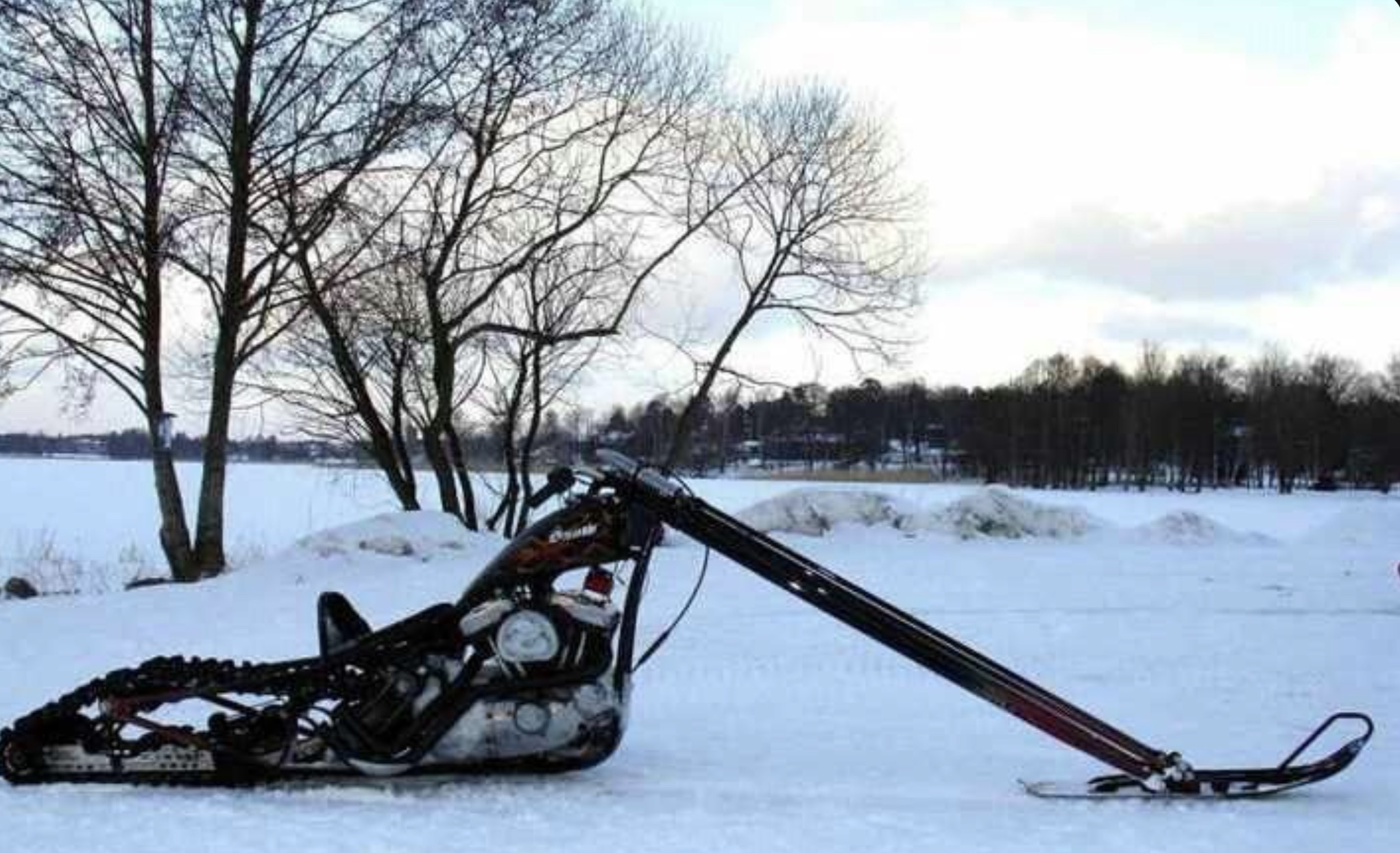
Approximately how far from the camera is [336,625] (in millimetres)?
5734

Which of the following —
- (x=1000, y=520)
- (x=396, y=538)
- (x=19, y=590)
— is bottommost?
(x=19, y=590)

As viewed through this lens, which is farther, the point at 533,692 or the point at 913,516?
the point at 913,516

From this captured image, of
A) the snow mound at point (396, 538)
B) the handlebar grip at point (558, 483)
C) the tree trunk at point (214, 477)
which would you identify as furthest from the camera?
the tree trunk at point (214, 477)

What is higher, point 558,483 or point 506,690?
point 558,483

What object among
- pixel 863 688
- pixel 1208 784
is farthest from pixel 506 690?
pixel 863 688

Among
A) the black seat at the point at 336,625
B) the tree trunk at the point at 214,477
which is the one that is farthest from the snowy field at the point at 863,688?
the tree trunk at the point at 214,477

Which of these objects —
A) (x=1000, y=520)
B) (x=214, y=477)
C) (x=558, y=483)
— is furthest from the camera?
(x=1000, y=520)

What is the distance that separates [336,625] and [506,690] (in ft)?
2.82

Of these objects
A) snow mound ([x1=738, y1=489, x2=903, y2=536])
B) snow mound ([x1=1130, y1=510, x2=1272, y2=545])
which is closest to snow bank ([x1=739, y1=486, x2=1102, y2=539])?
snow mound ([x1=738, y1=489, x2=903, y2=536])

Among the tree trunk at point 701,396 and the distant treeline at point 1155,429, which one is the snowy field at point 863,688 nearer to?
the tree trunk at point 701,396

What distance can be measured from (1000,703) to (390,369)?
16016mm

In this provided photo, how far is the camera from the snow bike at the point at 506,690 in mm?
5340

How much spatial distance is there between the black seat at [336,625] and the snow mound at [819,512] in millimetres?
11734

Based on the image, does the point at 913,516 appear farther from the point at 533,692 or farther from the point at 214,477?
the point at 533,692
